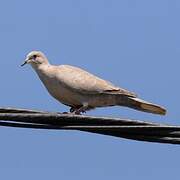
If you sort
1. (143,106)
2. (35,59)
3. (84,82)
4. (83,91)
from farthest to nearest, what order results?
(35,59)
(84,82)
(83,91)
(143,106)

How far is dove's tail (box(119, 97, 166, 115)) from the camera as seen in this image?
28.9 ft

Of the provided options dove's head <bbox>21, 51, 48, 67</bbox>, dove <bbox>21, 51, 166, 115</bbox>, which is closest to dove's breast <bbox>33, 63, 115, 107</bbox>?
dove <bbox>21, 51, 166, 115</bbox>

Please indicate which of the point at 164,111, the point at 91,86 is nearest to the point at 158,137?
the point at 164,111

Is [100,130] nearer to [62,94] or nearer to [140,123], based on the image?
[140,123]

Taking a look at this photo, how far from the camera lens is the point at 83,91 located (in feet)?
30.7

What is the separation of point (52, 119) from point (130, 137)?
0.63 metres

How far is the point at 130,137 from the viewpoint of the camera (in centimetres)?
558

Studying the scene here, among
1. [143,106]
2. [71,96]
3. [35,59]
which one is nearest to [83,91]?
[71,96]

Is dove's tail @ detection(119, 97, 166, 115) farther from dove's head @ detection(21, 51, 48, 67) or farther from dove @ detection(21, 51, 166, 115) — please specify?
dove's head @ detection(21, 51, 48, 67)

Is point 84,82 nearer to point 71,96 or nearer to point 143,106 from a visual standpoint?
point 71,96

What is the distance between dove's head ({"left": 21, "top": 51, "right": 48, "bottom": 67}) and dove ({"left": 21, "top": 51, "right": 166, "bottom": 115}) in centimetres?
33

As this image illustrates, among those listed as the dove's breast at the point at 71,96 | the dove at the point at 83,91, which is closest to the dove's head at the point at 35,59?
the dove at the point at 83,91

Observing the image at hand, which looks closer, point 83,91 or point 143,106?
point 143,106

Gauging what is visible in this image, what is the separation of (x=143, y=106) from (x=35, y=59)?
6.24 feet
